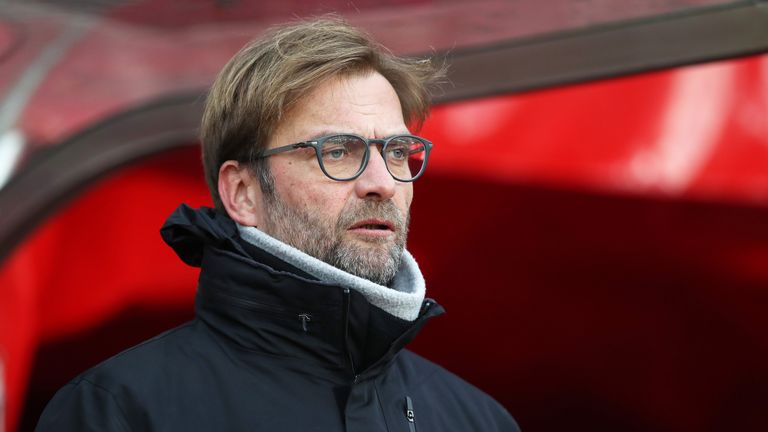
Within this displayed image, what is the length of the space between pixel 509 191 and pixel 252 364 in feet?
6.08

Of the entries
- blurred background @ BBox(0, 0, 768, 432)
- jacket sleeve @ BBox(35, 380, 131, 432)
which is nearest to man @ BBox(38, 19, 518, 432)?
jacket sleeve @ BBox(35, 380, 131, 432)

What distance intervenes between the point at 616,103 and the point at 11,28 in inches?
73.8

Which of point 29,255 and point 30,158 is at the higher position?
point 30,158

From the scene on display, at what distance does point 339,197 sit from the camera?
1.36 metres

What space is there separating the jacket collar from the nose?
5.8 inches

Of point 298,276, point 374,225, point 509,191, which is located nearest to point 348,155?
point 374,225

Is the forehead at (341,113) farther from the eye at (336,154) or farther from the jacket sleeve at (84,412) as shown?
the jacket sleeve at (84,412)

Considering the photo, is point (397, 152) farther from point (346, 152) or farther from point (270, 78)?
point (270, 78)

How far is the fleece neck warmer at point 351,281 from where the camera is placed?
129 centimetres

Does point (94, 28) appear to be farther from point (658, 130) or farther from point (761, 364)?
point (761, 364)

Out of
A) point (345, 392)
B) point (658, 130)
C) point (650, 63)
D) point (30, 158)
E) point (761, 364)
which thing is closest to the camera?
point (345, 392)

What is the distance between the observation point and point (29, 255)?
8.47 feet

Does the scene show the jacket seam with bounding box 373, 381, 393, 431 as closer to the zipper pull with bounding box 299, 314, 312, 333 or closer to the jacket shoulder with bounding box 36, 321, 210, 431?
the zipper pull with bounding box 299, 314, 312, 333

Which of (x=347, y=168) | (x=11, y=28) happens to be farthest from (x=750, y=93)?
(x=11, y=28)
